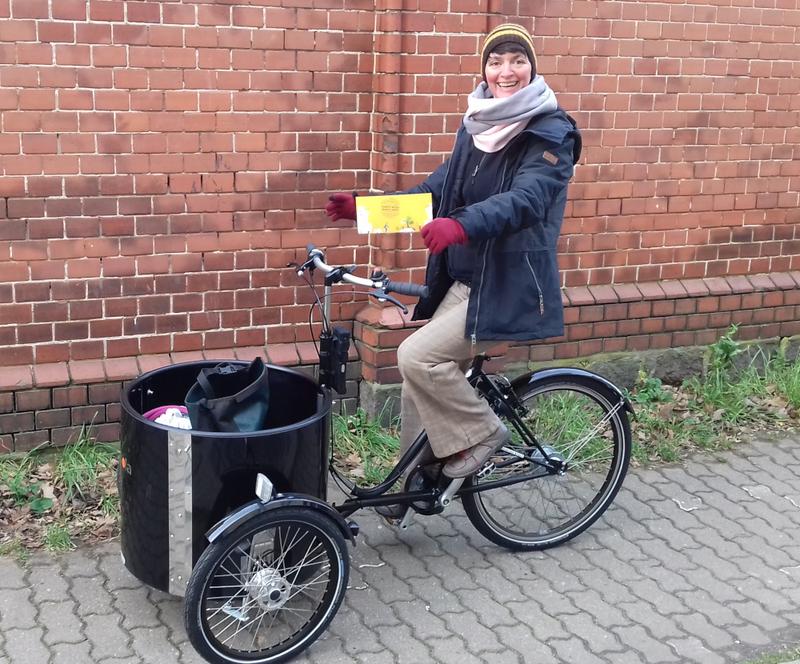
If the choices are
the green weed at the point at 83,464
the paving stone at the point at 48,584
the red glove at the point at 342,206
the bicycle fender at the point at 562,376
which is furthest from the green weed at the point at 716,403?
the paving stone at the point at 48,584

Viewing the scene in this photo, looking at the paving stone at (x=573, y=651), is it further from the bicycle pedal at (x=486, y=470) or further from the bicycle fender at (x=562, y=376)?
the bicycle fender at (x=562, y=376)

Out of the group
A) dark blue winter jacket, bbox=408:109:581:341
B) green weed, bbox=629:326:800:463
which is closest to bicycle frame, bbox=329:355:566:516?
dark blue winter jacket, bbox=408:109:581:341

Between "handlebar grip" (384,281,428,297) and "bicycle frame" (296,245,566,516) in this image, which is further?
"bicycle frame" (296,245,566,516)

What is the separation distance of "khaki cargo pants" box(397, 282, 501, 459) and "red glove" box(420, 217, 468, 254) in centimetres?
52

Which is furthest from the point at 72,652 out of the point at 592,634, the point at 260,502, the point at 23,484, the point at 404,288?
the point at 592,634

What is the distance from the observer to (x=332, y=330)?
3908mm

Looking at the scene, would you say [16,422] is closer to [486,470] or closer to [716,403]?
[486,470]

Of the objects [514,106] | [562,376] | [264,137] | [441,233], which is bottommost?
[562,376]

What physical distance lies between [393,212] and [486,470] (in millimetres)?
1166

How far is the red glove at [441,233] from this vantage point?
137 inches

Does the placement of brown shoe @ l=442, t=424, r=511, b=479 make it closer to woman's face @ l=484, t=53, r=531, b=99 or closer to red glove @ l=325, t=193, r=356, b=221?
red glove @ l=325, t=193, r=356, b=221

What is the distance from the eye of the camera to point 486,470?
14.2 ft

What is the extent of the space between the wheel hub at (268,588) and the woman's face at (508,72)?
1897 millimetres

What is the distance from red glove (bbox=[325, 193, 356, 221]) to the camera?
4012 mm
